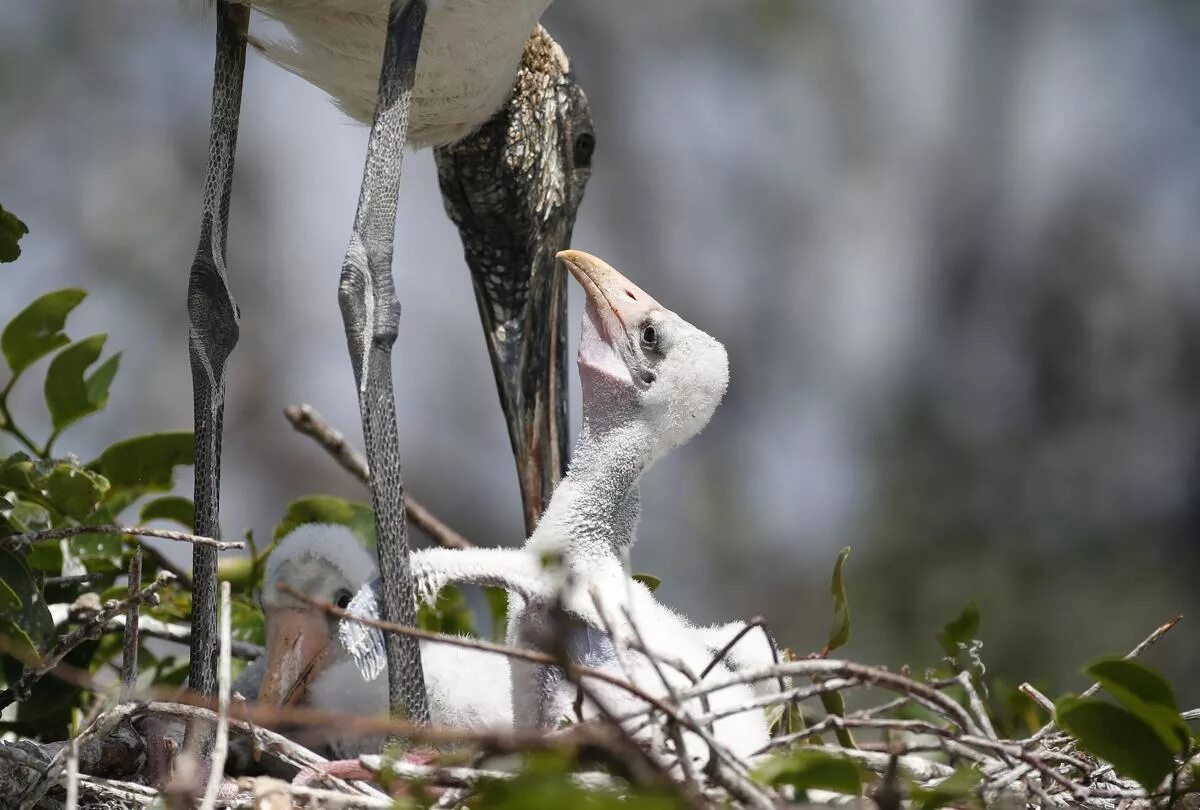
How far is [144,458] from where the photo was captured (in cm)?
212

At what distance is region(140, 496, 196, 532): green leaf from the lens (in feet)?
7.25

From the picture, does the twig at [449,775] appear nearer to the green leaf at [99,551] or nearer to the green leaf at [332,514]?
the green leaf at [99,551]

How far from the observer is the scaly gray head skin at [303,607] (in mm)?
1912

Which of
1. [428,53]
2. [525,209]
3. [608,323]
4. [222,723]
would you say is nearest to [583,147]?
[525,209]

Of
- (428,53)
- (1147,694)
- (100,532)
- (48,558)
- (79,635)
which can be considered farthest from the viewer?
(428,53)

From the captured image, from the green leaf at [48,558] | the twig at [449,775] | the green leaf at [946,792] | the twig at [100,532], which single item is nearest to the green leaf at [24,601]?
the twig at [100,532]

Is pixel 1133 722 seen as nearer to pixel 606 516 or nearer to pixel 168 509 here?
pixel 606 516

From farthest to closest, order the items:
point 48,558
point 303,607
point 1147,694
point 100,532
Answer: point 48,558 < point 303,607 < point 100,532 < point 1147,694

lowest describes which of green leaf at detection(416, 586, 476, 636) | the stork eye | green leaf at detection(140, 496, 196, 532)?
green leaf at detection(416, 586, 476, 636)

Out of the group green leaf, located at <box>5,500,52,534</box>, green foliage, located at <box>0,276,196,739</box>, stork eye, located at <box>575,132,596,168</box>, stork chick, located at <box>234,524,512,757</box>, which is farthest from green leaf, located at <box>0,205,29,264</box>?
stork eye, located at <box>575,132,596,168</box>

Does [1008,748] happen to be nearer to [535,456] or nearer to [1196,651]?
[535,456]

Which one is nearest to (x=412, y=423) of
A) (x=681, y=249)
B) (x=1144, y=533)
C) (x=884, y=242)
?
(x=681, y=249)

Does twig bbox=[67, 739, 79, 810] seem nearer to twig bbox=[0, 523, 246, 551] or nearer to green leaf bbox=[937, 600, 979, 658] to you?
twig bbox=[0, 523, 246, 551]

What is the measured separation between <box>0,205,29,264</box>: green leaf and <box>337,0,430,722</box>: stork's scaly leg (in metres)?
0.35
